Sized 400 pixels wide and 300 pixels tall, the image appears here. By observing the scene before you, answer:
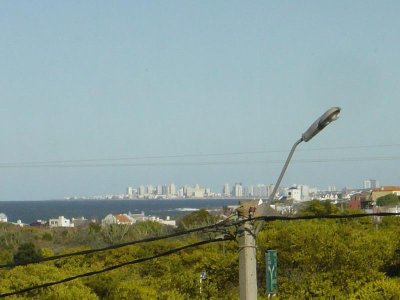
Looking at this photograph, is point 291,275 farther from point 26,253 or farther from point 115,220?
point 115,220

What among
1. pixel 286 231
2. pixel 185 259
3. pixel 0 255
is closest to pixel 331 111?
pixel 286 231

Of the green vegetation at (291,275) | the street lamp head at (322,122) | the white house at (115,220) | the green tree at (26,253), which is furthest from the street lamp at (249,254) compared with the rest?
the white house at (115,220)

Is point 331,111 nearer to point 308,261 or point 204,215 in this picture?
point 308,261

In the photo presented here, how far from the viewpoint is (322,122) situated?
5.37 m

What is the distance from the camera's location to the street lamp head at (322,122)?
5.29 m

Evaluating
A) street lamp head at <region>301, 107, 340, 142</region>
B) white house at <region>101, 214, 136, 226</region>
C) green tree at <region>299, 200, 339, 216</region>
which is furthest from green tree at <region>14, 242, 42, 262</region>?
street lamp head at <region>301, 107, 340, 142</region>

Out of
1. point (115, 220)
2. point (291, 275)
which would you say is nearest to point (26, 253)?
point (291, 275)

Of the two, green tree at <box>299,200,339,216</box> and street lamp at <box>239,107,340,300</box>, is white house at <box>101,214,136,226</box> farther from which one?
street lamp at <box>239,107,340,300</box>

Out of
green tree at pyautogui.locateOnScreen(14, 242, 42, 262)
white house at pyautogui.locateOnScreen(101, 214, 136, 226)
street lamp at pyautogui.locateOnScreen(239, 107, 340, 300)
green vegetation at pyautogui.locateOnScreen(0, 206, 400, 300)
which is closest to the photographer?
street lamp at pyautogui.locateOnScreen(239, 107, 340, 300)

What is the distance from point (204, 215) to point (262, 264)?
41757mm

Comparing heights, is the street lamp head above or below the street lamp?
above

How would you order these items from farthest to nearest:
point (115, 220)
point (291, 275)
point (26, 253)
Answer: point (115, 220)
point (26, 253)
point (291, 275)

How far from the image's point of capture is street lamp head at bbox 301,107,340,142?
5289 millimetres

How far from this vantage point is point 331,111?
5.28m
